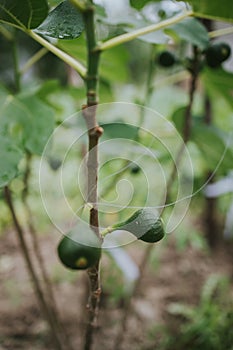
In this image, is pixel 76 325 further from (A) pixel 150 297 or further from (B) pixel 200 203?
(B) pixel 200 203

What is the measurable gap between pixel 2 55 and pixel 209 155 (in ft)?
8.39

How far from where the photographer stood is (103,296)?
139 cm

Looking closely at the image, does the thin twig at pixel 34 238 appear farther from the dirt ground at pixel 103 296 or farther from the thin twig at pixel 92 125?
the thin twig at pixel 92 125

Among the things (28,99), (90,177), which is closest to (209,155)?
(28,99)

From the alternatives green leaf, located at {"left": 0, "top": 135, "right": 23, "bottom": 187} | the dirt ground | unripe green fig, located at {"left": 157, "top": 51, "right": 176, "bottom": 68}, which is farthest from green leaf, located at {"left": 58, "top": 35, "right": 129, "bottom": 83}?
the dirt ground

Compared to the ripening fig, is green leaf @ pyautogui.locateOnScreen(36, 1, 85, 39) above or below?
above

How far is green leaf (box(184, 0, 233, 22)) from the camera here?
41 centimetres

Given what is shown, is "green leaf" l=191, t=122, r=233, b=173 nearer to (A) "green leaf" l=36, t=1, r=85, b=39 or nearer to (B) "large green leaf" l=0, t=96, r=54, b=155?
(B) "large green leaf" l=0, t=96, r=54, b=155

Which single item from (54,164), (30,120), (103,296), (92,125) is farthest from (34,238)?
(92,125)

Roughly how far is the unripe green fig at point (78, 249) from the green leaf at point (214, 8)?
0.25 metres

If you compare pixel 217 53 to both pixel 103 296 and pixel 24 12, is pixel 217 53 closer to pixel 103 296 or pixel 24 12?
pixel 24 12

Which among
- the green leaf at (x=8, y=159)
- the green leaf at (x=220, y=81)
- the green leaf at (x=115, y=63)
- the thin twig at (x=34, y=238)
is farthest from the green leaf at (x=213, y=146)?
the green leaf at (x=8, y=159)

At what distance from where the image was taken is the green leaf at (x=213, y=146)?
874 millimetres

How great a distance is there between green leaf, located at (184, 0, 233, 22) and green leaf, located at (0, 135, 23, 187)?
0.27m
